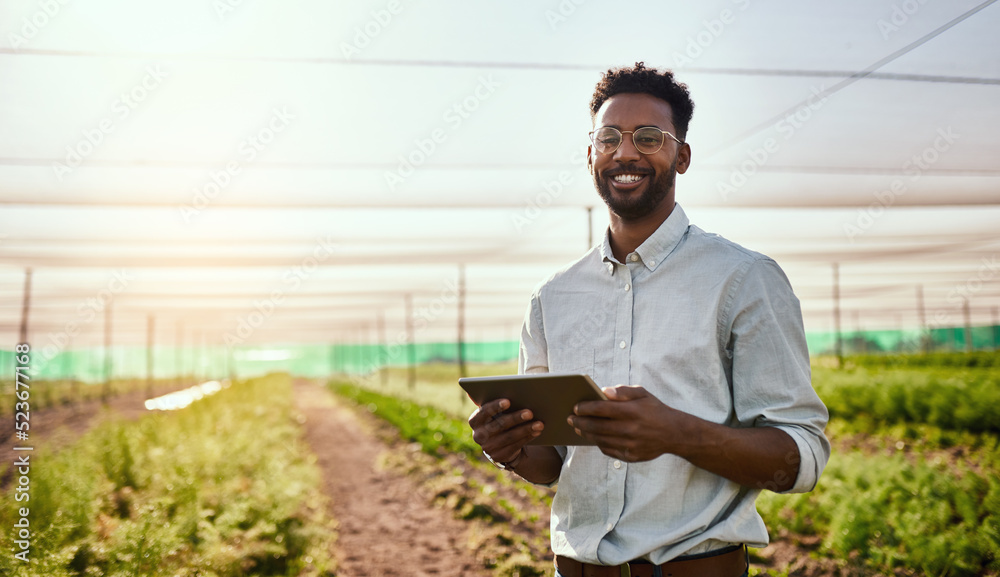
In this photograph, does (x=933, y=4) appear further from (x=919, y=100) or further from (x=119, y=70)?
(x=119, y=70)

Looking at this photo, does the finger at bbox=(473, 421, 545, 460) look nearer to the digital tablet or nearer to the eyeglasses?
the digital tablet

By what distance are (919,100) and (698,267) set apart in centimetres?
404

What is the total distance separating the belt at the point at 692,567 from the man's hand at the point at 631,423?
314mm

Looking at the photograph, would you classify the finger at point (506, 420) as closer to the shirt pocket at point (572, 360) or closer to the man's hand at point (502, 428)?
the man's hand at point (502, 428)

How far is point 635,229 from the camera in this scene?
5.92 feet

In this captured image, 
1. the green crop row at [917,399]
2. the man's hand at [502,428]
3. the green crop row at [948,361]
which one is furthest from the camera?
the green crop row at [948,361]

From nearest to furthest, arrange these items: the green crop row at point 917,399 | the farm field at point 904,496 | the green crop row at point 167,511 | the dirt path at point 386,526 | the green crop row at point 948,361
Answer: the green crop row at point 167,511
the farm field at point 904,496
the dirt path at point 386,526
the green crop row at point 917,399
the green crop row at point 948,361

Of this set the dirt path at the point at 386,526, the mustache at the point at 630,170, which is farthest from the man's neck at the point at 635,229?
the dirt path at the point at 386,526

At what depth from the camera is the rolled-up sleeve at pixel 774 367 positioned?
4.85 ft

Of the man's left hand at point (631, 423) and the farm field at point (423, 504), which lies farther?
the farm field at point (423, 504)

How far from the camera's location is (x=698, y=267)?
1.65 m

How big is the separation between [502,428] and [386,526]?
5335 millimetres

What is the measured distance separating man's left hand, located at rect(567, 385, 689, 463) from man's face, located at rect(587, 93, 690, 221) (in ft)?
1.84

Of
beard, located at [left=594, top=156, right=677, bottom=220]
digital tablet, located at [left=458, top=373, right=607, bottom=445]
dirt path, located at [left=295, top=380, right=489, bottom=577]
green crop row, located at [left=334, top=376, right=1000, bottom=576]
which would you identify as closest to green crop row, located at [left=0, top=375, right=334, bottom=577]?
dirt path, located at [left=295, top=380, right=489, bottom=577]
